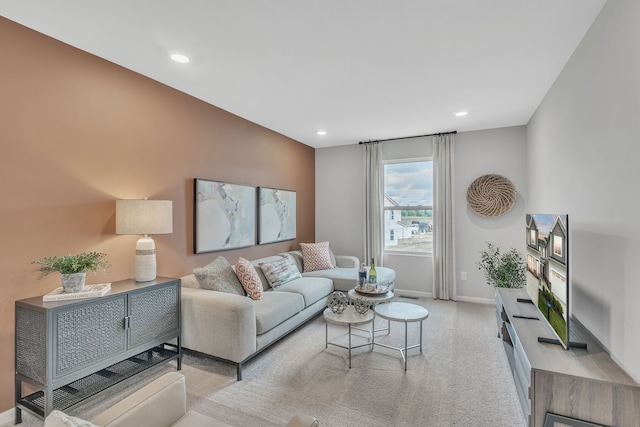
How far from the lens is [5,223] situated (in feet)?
6.47

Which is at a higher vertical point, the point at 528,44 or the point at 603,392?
the point at 528,44

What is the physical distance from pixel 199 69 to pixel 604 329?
3.45 meters

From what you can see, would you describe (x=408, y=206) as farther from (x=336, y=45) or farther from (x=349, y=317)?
(x=336, y=45)

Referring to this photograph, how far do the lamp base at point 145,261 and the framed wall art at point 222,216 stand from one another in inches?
29.2

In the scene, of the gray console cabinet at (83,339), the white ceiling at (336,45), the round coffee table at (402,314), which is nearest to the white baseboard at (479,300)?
the round coffee table at (402,314)

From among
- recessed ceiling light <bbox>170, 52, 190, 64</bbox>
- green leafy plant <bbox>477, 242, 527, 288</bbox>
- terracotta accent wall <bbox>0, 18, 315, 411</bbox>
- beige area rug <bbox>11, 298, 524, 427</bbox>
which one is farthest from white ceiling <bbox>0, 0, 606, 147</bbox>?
beige area rug <bbox>11, 298, 524, 427</bbox>

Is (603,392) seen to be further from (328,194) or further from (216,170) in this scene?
(328,194)

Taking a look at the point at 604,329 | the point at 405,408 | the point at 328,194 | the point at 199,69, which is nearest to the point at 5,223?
the point at 199,69

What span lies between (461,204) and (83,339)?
470 centimetres

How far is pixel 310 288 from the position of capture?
3674 millimetres

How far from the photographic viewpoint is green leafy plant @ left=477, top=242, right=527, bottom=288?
12.2 feet

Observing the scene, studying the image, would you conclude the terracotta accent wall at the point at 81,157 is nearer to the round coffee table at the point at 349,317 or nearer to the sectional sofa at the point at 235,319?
the sectional sofa at the point at 235,319

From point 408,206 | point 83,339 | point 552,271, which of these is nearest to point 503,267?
point 408,206

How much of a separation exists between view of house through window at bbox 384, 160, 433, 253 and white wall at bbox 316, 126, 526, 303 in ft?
0.61
